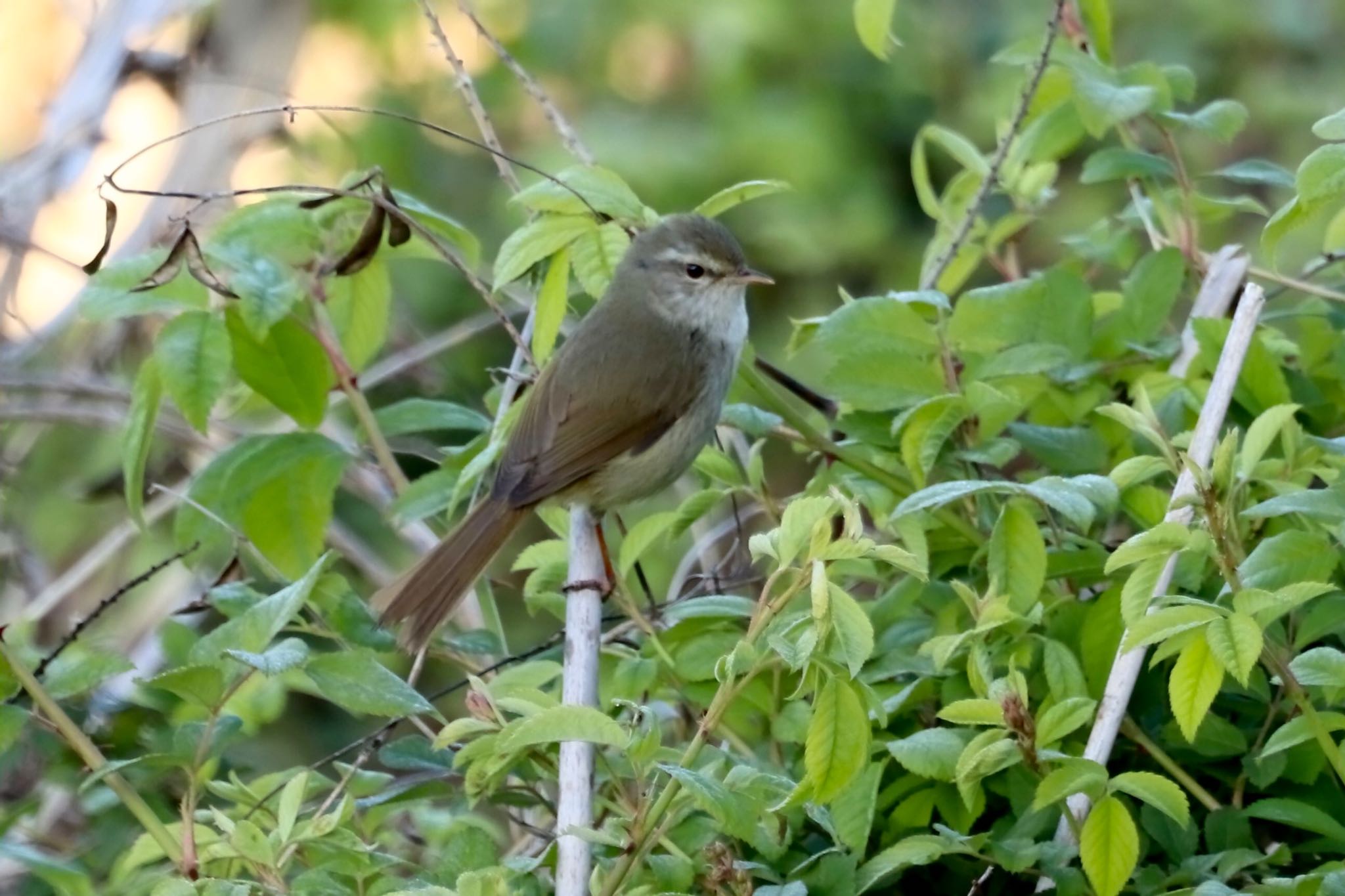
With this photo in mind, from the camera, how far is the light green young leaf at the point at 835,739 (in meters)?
1.30

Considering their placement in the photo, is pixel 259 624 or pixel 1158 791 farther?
pixel 259 624

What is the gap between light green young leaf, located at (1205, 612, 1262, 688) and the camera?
1.28 meters

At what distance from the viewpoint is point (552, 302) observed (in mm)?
2035

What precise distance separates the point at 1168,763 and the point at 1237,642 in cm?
32

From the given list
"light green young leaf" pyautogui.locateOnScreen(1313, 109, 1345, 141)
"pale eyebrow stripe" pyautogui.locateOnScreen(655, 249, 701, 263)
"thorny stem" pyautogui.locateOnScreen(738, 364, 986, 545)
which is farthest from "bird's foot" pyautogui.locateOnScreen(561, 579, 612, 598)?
"pale eyebrow stripe" pyautogui.locateOnScreen(655, 249, 701, 263)

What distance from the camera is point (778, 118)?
6621 millimetres

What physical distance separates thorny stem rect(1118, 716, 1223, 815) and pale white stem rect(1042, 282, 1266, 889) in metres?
0.02

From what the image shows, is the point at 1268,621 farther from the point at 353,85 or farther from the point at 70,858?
the point at 353,85

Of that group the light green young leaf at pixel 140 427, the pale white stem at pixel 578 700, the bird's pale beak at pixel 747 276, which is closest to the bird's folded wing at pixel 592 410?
the bird's pale beak at pixel 747 276

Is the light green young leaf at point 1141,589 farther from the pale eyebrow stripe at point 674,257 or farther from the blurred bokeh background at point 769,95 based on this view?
the blurred bokeh background at point 769,95

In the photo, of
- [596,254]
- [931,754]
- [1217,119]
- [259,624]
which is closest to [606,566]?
[596,254]

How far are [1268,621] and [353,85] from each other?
5.85 m

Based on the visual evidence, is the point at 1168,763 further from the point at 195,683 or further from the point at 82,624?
the point at 82,624

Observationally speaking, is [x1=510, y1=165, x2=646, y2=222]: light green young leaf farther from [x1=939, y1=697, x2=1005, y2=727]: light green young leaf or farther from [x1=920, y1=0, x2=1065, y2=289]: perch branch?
[x1=939, y1=697, x2=1005, y2=727]: light green young leaf
